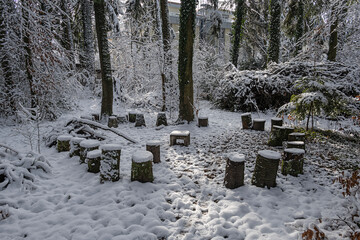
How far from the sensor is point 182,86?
7664 millimetres

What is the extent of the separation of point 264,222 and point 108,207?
6.95ft

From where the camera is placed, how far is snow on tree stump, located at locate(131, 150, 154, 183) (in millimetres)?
3553

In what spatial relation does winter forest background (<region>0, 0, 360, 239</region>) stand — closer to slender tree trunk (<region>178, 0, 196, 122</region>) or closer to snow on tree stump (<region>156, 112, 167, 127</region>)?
slender tree trunk (<region>178, 0, 196, 122</region>)

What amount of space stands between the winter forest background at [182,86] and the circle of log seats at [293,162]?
37 centimetres

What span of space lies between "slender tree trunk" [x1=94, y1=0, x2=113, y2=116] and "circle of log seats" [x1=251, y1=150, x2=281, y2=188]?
604 centimetres

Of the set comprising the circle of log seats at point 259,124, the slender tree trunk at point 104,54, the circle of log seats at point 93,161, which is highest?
the slender tree trunk at point 104,54

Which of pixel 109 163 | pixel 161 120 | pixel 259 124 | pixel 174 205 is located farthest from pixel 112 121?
pixel 259 124

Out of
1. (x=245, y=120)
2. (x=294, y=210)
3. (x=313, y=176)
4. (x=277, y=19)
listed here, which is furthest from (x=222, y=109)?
(x=294, y=210)

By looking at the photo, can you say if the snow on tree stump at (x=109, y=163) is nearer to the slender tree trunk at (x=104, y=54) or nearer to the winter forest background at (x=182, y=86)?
the winter forest background at (x=182, y=86)

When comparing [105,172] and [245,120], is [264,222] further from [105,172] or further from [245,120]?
[245,120]

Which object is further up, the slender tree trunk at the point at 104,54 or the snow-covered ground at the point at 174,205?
the slender tree trunk at the point at 104,54

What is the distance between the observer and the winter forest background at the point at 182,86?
10.9 ft

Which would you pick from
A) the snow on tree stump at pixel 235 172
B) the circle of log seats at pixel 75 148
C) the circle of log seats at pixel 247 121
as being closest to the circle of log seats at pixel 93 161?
the circle of log seats at pixel 75 148

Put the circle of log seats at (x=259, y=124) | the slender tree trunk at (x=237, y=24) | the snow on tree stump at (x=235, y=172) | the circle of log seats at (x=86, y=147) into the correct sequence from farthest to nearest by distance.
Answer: the slender tree trunk at (x=237, y=24), the circle of log seats at (x=259, y=124), the circle of log seats at (x=86, y=147), the snow on tree stump at (x=235, y=172)
